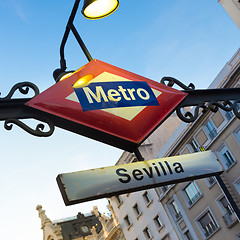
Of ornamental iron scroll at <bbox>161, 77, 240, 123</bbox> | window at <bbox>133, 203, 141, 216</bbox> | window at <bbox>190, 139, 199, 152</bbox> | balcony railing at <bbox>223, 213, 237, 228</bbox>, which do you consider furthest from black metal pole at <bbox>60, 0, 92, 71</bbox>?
window at <bbox>133, 203, 141, 216</bbox>

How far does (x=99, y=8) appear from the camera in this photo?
16.0ft

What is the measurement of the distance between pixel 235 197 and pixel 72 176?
89.7ft

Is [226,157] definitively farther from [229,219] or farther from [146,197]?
[146,197]

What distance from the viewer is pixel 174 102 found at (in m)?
4.57

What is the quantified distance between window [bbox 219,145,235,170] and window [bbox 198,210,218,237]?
3946 mm

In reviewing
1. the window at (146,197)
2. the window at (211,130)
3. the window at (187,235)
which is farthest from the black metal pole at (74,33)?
the window at (146,197)

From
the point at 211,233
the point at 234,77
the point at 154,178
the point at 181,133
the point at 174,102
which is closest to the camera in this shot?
the point at 154,178

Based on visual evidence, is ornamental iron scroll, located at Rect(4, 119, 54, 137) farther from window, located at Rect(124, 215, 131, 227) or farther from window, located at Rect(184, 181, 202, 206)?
window, located at Rect(124, 215, 131, 227)

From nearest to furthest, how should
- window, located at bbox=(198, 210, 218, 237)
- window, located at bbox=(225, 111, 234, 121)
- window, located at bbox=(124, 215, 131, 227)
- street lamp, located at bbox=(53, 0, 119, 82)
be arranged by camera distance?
street lamp, located at bbox=(53, 0, 119, 82) → window, located at bbox=(225, 111, 234, 121) → window, located at bbox=(198, 210, 218, 237) → window, located at bbox=(124, 215, 131, 227)

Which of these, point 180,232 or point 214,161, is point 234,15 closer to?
point 180,232

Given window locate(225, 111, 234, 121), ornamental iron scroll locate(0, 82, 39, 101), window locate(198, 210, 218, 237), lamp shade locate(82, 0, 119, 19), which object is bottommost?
ornamental iron scroll locate(0, 82, 39, 101)

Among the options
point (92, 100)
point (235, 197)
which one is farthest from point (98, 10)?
point (235, 197)

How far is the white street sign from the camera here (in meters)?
3.46

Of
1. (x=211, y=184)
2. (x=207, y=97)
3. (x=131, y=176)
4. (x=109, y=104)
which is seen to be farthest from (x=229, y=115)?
(x=131, y=176)
